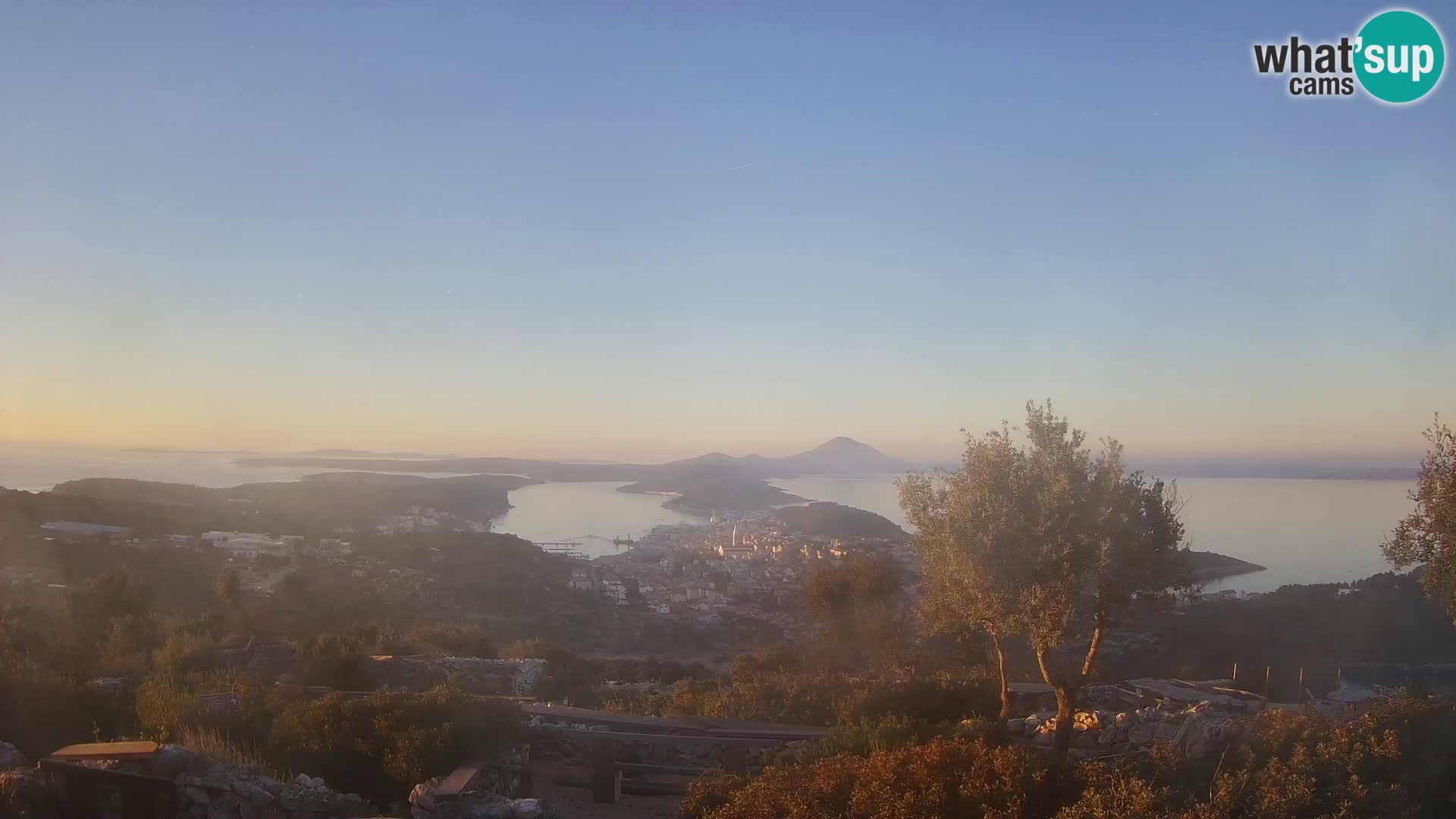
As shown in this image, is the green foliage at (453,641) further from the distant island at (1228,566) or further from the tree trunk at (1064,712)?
the distant island at (1228,566)

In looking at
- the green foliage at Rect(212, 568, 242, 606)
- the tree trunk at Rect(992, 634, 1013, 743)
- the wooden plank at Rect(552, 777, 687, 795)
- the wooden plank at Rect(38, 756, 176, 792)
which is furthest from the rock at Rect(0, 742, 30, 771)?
the green foliage at Rect(212, 568, 242, 606)

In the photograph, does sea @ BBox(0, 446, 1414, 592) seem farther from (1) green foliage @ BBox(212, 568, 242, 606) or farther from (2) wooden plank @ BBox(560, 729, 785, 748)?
(1) green foliage @ BBox(212, 568, 242, 606)

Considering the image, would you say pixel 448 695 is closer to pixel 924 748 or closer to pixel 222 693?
pixel 222 693

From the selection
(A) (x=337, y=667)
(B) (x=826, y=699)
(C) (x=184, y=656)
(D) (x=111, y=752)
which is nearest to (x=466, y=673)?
(A) (x=337, y=667)

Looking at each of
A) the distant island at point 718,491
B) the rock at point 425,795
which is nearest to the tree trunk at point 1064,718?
the rock at point 425,795

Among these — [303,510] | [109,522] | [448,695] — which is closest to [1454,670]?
[448,695]
